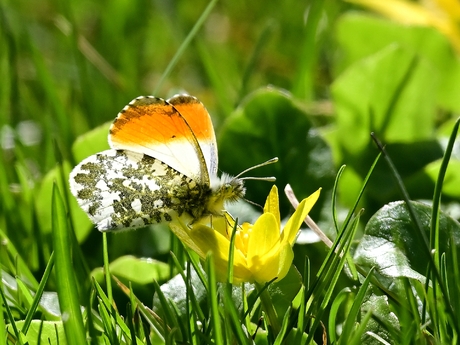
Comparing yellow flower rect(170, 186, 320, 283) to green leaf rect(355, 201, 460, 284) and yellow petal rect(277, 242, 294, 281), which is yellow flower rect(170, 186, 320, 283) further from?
green leaf rect(355, 201, 460, 284)

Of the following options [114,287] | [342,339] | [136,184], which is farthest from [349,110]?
[342,339]

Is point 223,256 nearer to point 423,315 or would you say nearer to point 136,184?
point 423,315

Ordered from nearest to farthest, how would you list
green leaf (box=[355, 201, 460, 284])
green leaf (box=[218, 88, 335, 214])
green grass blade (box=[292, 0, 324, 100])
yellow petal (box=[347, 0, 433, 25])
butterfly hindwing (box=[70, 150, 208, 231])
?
green leaf (box=[355, 201, 460, 284]) → butterfly hindwing (box=[70, 150, 208, 231]) → green leaf (box=[218, 88, 335, 214]) → green grass blade (box=[292, 0, 324, 100]) → yellow petal (box=[347, 0, 433, 25])

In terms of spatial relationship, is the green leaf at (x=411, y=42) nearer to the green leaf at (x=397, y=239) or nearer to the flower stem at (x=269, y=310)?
the green leaf at (x=397, y=239)

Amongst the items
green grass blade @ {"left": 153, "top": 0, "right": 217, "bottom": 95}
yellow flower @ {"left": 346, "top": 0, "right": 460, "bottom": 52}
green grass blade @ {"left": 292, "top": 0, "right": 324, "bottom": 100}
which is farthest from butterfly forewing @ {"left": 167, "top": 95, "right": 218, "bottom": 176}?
yellow flower @ {"left": 346, "top": 0, "right": 460, "bottom": 52}

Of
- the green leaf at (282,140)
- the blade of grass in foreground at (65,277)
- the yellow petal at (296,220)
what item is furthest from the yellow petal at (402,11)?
the blade of grass in foreground at (65,277)

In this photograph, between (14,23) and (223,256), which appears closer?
(223,256)
